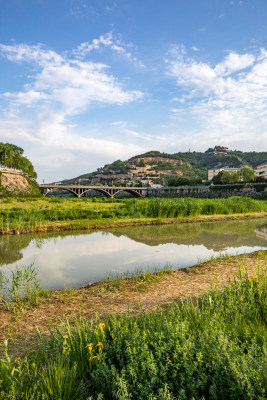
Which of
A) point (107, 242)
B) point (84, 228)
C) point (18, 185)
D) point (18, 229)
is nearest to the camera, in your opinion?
point (107, 242)

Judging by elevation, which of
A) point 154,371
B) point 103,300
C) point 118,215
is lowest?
point 103,300

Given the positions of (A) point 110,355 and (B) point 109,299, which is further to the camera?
(B) point 109,299

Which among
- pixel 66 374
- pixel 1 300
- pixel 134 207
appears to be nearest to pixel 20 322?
pixel 1 300

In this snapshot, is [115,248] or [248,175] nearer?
[115,248]

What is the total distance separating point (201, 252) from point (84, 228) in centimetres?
901

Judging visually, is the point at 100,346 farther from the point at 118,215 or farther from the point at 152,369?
the point at 118,215

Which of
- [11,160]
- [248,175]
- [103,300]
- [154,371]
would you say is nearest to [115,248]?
[103,300]

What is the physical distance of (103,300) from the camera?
5.46 metres

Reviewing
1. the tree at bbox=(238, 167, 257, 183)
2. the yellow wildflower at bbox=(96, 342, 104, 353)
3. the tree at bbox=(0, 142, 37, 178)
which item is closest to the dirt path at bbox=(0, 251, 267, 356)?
the yellow wildflower at bbox=(96, 342, 104, 353)

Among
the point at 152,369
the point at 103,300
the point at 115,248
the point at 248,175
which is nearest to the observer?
the point at 152,369

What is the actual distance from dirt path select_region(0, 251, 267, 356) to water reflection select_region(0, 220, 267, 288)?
4.79 feet

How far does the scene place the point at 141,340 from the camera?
2805 mm

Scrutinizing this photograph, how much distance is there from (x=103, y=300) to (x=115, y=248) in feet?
21.5

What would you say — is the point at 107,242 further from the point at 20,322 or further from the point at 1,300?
the point at 20,322
